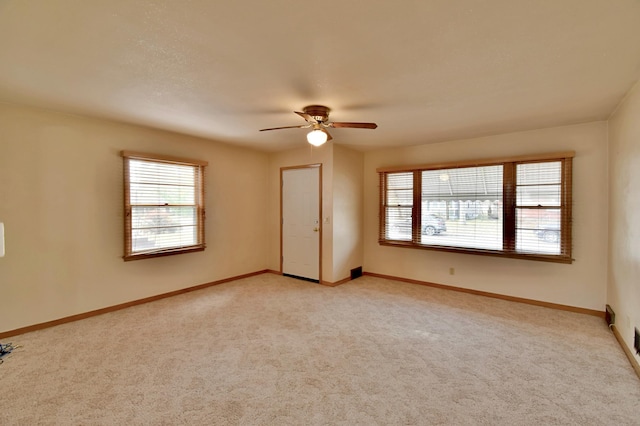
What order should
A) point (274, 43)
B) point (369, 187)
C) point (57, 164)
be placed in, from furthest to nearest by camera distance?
point (369, 187), point (57, 164), point (274, 43)

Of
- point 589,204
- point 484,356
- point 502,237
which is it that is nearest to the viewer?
point 484,356

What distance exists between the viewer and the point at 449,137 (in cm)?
454

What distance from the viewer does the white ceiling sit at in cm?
164

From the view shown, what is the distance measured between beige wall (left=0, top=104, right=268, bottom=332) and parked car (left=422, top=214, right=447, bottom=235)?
3874mm

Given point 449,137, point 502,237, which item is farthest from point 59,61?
point 502,237

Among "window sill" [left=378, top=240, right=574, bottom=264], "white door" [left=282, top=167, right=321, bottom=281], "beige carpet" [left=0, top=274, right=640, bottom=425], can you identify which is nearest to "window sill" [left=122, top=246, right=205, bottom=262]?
"beige carpet" [left=0, top=274, right=640, bottom=425]

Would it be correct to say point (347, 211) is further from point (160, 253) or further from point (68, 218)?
point (68, 218)

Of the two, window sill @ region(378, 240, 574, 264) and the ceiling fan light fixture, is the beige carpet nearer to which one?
window sill @ region(378, 240, 574, 264)

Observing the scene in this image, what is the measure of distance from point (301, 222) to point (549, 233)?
3.73 m

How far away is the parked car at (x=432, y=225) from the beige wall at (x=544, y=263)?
1.20ft

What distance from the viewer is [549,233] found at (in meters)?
3.97

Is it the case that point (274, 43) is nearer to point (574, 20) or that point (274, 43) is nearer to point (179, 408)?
point (574, 20)

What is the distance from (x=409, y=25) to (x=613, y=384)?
3.03 m

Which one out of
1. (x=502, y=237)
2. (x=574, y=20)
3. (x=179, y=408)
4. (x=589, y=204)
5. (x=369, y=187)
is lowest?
(x=179, y=408)
